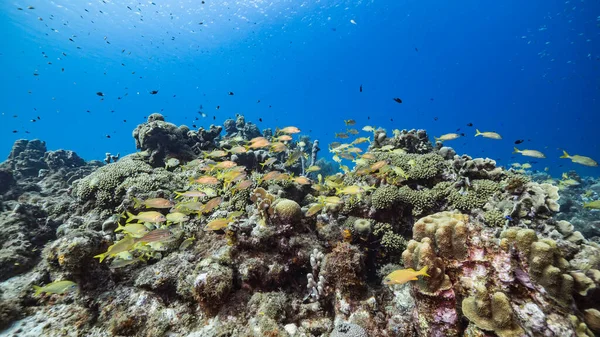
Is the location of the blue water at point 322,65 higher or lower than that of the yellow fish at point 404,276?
higher

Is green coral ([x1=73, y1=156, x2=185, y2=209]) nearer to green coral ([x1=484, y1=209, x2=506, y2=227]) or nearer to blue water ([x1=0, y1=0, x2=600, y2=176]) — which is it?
green coral ([x1=484, y1=209, x2=506, y2=227])

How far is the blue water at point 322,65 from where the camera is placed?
60688 millimetres

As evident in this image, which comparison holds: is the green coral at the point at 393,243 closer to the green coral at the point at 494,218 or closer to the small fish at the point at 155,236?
the green coral at the point at 494,218

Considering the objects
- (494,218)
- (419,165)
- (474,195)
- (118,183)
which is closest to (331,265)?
(494,218)

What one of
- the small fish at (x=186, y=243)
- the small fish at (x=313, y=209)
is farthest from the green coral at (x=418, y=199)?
the small fish at (x=186, y=243)

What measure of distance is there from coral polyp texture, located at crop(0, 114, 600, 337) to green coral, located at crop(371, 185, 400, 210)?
0.03 metres

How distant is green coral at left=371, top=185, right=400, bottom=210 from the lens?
19.4 feet

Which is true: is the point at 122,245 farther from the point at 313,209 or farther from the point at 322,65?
the point at 322,65

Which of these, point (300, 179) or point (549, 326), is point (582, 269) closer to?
point (549, 326)

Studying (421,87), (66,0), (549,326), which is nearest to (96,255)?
(549,326)

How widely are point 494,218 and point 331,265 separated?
3558 millimetres

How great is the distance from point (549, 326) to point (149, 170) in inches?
434

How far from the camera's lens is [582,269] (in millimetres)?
3381

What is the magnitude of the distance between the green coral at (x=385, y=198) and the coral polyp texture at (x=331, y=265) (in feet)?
0.11
